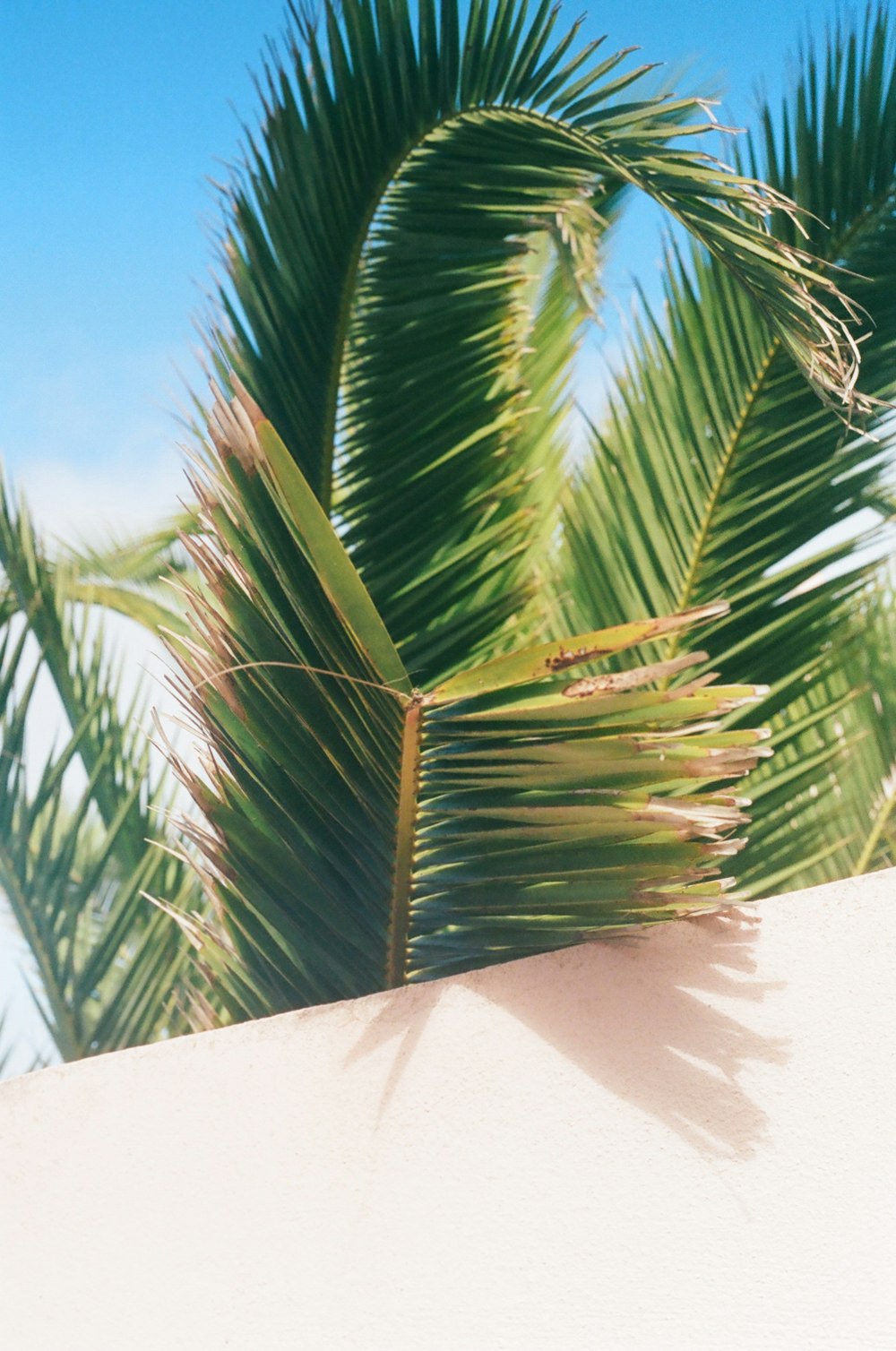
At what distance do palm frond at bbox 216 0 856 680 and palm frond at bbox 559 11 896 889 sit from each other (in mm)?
136

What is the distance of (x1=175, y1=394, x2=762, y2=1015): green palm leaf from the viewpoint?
1.48m

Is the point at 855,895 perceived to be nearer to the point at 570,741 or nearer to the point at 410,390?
the point at 570,741

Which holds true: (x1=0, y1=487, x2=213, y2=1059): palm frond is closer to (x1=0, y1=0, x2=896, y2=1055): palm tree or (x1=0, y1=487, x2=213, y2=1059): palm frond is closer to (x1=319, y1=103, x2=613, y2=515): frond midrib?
(x1=0, y1=0, x2=896, y2=1055): palm tree

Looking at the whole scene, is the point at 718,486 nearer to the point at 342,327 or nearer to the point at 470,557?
the point at 470,557

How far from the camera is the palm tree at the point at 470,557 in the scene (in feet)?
5.09

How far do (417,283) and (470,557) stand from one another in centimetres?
67

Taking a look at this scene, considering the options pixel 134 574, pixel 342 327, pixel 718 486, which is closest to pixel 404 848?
pixel 718 486

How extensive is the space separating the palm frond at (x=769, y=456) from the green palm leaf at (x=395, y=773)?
73cm

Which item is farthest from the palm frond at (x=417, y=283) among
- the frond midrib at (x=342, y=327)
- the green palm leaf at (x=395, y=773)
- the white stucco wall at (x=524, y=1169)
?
the white stucco wall at (x=524, y=1169)

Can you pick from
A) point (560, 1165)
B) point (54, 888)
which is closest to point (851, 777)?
point (54, 888)

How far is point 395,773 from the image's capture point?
1656 millimetres

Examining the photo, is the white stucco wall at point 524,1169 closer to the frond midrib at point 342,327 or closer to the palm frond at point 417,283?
the palm frond at point 417,283

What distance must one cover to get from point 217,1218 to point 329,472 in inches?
65.0

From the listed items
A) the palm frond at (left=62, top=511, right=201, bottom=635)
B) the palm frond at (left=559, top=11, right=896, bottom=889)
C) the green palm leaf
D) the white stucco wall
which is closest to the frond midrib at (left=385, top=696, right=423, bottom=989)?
the green palm leaf
